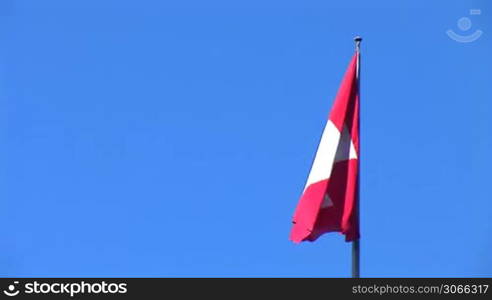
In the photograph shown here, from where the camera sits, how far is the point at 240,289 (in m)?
11.6

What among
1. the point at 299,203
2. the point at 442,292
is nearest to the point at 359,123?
the point at 299,203

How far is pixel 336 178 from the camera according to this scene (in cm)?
1134

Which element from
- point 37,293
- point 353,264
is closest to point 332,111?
point 353,264

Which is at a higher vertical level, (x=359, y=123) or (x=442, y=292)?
(x=359, y=123)

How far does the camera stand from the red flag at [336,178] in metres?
11.0

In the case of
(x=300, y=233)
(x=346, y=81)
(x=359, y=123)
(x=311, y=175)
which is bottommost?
(x=300, y=233)

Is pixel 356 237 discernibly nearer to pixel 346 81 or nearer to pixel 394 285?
pixel 394 285

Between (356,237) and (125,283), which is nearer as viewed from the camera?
(356,237)

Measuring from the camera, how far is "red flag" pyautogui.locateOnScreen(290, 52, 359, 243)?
11.0 metres

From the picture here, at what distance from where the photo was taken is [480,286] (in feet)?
38.2

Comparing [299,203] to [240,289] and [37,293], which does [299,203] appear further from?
[37,293]

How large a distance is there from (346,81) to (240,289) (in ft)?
12.9

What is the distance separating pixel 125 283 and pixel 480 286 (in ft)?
19.9

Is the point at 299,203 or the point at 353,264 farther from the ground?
the point at 299,203
